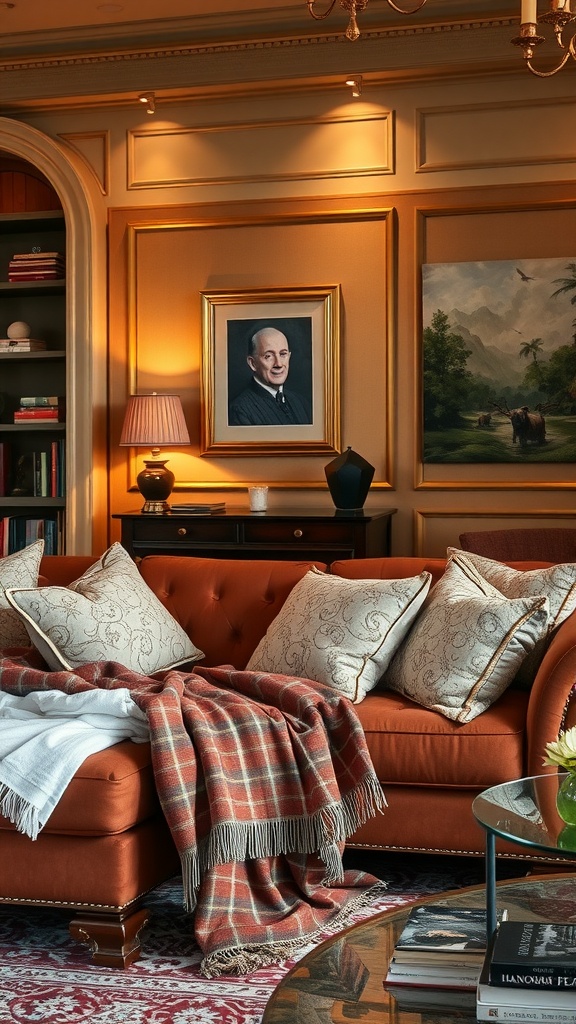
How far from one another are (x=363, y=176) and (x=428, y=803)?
3.39 m

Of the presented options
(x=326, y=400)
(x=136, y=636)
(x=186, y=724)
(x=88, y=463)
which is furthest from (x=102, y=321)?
(x=186, y=724)

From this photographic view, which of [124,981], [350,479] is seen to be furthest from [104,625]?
[350,479]

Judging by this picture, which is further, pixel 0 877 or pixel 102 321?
pixel 102 321

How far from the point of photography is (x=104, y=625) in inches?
131

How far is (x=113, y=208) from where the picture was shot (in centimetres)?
571

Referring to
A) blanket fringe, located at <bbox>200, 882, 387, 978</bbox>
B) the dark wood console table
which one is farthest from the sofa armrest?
the dark wood console table

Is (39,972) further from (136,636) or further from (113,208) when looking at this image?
(113,208)

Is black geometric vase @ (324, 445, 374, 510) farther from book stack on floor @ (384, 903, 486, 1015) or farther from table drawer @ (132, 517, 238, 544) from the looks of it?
book stack on floor @ (384, 903, 486, 1015)

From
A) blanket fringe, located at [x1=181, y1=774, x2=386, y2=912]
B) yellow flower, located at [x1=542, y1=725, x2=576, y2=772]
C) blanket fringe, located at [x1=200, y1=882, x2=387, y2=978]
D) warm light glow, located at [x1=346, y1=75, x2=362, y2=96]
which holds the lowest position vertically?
blanket fringe, located at [x1=200, y1=882, x2=387, y2=978]

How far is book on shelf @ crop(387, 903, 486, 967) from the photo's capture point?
65.5 inches

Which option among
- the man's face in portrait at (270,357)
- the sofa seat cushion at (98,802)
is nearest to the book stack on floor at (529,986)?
the sofa seat cushion at (98,802)

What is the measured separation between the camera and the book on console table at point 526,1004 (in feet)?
4.86

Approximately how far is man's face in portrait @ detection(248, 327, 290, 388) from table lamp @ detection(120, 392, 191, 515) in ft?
1.44

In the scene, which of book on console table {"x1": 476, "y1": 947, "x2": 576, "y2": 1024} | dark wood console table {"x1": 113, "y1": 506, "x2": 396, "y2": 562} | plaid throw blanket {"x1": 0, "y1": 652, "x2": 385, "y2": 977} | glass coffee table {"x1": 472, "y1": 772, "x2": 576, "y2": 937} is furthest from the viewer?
dark wood console table {"x1": 113, "y1": 506, "x2": 396, "y2": 562}
